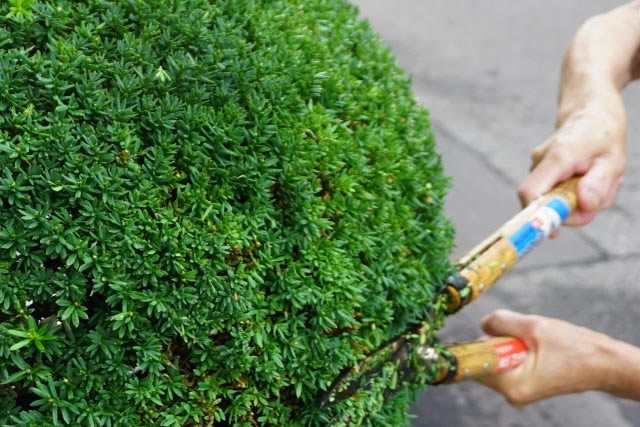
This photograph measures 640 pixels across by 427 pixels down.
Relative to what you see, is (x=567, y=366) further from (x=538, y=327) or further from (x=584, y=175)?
(x=584, y=175)

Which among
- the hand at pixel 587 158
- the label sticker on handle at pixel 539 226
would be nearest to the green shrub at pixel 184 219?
the label sticker on handle at pixel 539 226

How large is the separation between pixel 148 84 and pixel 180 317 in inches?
17.1

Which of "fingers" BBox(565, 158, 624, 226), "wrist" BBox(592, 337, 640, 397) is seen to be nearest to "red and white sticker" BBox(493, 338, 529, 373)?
"wrist" BBox(592, 337, 640, 397)

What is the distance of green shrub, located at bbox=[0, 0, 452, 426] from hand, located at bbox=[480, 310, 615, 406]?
0.59 meters

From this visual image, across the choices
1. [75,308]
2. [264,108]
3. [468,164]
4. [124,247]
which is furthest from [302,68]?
[468,164]

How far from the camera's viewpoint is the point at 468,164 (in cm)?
514

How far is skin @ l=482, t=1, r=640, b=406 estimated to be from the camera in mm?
2230

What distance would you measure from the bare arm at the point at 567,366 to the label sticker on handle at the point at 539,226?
242 mm

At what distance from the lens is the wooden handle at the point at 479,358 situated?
2064 mm

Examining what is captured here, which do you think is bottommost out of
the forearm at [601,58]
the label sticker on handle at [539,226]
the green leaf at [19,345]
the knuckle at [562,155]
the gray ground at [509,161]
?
the gray ground at [509,161]

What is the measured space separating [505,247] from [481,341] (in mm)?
300

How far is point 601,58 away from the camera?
2.57 meters

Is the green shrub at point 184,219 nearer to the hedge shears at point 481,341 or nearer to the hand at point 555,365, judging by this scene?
the hedge shears at point 481,341

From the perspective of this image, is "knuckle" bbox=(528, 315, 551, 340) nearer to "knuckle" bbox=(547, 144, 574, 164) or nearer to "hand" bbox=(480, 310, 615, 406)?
"hand" bbox=(480, 310, 615, 406)
